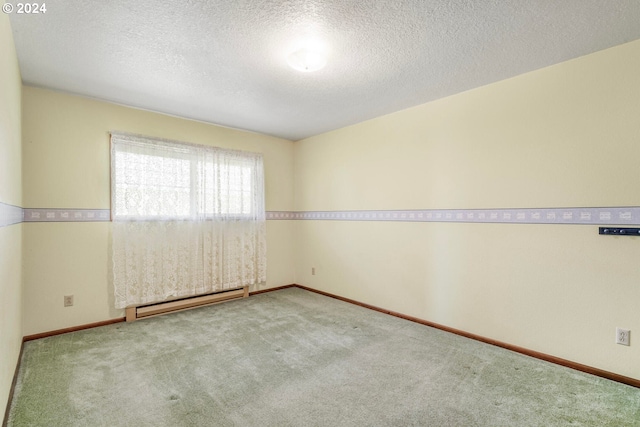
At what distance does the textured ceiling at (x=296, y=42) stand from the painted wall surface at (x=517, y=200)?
266 millimetres

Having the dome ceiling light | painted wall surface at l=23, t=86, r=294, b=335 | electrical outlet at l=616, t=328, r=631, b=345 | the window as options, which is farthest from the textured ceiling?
electrical outlet at l=616, t=328, r=631, b=345

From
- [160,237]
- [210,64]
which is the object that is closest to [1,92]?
[210,64]

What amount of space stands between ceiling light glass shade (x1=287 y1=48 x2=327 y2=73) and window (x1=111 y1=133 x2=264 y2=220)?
2099mm

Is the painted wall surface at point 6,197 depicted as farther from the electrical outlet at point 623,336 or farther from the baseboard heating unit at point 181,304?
the electrical outlet at point 623,336

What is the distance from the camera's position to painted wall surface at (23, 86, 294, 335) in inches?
109

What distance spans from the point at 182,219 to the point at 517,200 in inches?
141

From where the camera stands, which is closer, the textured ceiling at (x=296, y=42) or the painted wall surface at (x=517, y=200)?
the textured ceiling at (x=296, y=42)

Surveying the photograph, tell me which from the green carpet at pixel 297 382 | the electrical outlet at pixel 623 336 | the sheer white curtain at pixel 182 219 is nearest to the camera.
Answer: the green carpet at pixel 297 382

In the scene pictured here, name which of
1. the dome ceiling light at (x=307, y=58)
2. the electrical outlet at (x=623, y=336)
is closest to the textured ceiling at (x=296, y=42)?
the dome ceiling light at (x=307, y=58)

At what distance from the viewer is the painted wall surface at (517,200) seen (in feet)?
6.89

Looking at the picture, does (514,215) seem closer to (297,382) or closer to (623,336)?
A: (623,336)

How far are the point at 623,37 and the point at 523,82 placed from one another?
61cm

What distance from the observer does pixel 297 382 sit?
2.08m

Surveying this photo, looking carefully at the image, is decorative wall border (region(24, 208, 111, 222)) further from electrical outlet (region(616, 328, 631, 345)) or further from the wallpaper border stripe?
electrical outlet (region(616, 328, 631, 345))
